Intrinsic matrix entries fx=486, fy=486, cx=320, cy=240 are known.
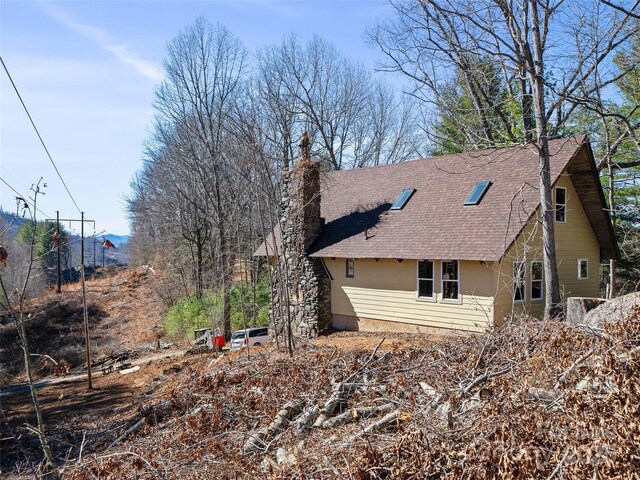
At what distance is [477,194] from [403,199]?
9.65 feet

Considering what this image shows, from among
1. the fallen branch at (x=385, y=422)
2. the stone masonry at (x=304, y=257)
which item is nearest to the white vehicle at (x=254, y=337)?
the stone masonry at (x=304, y=257)

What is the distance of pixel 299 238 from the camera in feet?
59.4

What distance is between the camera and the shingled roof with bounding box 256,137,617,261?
13719 mm

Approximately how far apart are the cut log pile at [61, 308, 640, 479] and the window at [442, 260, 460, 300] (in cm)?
572

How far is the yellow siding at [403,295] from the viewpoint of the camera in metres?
13.7

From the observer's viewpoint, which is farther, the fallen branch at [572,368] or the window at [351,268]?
the window at [351,268]

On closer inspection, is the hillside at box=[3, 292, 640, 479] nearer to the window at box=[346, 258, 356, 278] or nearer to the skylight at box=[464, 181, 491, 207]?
the window at box=[346, 258, 356, 278]

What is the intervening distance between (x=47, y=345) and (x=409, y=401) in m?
24.6

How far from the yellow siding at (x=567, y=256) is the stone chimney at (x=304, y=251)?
650 centimetres

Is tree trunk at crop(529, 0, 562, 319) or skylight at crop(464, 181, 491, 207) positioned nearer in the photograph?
tree trunk at crop(529, 0, 562, 319)

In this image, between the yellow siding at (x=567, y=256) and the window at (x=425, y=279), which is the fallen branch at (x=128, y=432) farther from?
the yellow siding at (x=567, y=256)

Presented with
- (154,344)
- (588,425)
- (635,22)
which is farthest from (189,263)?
(588,425)

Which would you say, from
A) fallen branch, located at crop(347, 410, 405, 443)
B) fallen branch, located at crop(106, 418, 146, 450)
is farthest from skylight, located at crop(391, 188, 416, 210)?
fallen branch, located at crop(347, 410, 405, 443)

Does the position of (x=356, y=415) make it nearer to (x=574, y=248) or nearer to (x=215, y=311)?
(x=574, y=248)
